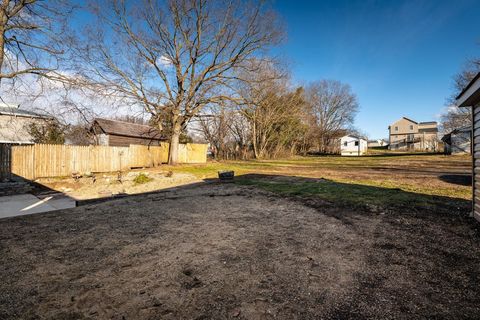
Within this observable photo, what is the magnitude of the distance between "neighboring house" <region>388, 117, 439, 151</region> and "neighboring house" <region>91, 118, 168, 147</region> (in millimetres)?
54764

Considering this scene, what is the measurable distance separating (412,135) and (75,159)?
6330 centimetres

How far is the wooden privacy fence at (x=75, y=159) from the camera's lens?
9.74 metres

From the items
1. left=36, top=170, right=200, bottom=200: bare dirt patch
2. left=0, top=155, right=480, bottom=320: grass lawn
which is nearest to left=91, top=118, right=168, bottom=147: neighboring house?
left=36, top=170, right=200, bottom=200: bare dirt patch

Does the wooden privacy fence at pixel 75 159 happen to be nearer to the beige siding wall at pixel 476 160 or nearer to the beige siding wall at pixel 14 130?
the beige siding wall at pixel 14 130

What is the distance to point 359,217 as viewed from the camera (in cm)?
439

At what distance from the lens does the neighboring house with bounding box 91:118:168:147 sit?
22.6 m

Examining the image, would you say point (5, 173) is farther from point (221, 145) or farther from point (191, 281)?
point (221, 145)

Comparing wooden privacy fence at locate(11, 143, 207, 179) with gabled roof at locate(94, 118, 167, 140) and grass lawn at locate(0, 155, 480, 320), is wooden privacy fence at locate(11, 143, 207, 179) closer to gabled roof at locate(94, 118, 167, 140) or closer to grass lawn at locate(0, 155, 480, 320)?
gabled roof at locate(94, 118, 167, 140)

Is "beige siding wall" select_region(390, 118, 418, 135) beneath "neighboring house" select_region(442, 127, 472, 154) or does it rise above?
above

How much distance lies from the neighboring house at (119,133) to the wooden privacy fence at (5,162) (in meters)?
12.3

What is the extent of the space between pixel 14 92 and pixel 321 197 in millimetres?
12401

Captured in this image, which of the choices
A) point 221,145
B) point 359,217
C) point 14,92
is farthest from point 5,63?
point 221,145

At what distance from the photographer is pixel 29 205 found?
19.5ft

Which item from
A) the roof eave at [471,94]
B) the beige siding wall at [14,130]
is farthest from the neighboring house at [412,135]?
the beige siding wall at [14,130]
